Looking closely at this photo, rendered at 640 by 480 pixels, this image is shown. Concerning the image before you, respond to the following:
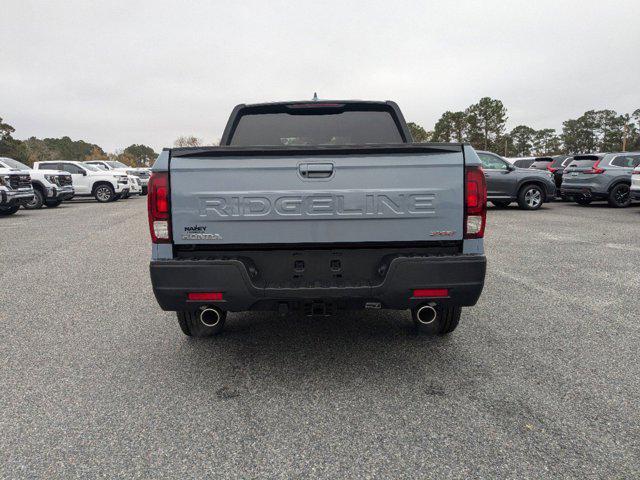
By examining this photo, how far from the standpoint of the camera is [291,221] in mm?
2955

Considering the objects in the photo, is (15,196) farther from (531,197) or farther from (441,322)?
(531,197)

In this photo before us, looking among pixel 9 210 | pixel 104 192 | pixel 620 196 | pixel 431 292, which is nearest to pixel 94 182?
pixel 104 192

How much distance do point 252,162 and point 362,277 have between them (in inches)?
38.8

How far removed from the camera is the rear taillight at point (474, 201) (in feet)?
9.75

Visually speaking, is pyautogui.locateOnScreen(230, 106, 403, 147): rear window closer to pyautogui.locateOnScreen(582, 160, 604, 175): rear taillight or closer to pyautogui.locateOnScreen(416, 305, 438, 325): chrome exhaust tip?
pyautogui.locateOnScreen(416, 305, 438, 325): chrome exhaust tip

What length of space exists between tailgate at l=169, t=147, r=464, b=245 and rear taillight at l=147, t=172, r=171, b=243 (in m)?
0.04

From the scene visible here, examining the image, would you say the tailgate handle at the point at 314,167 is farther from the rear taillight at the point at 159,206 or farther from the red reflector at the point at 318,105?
the red reflector at the point at 318,105

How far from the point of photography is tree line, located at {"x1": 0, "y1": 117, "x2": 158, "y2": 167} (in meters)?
65.8

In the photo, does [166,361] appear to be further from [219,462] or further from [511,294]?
[511,294]

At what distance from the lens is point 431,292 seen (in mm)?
3016

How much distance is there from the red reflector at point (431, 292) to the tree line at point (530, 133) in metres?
81.8

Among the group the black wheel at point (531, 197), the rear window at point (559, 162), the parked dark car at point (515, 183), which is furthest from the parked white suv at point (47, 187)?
the rear window at point (559, 162)

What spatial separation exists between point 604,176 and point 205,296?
15.9 m

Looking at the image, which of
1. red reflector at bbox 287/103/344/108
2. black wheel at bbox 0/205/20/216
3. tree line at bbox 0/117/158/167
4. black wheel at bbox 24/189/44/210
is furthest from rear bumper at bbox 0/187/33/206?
tree line at bbox 0/117/158/167
